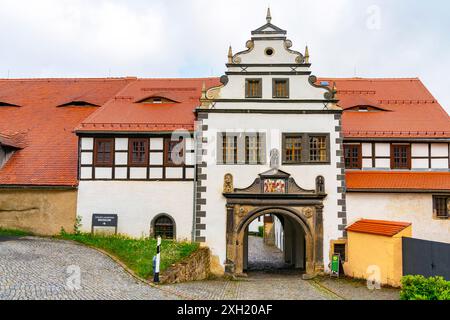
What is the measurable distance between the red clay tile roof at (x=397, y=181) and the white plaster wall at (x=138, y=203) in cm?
691

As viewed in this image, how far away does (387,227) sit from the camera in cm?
1680

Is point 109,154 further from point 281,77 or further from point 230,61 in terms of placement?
point 281,77

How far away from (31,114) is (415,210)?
1923 centimetres

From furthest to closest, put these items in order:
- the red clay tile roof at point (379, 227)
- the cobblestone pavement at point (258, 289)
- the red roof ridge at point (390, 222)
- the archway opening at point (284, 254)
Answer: the archway opening at point (284, 254) < the red roof ridge at point (390, 222) < the red clay tile roof at point (379, 227) < the cobblestone pavement at point (258, 289)

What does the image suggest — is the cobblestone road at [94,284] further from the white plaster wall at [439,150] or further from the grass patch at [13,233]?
the white plaster wall at [439,150]

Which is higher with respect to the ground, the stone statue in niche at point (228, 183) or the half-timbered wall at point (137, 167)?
the half-timbered wall at point (137, 167)

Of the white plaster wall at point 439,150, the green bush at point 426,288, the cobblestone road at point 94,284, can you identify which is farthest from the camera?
the white plaster wall at point 439,150

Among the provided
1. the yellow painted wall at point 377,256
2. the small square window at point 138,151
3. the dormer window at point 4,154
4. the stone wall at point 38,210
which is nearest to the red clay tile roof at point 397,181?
the yellow painted wall at point 377,256

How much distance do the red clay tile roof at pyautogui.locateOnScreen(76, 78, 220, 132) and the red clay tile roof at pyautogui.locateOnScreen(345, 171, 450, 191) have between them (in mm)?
7301

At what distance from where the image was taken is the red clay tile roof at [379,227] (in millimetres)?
16203

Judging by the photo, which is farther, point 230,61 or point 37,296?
point 230,61
